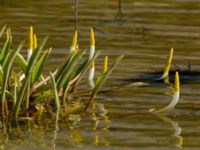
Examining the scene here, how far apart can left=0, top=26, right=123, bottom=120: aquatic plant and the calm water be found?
13 centimetres

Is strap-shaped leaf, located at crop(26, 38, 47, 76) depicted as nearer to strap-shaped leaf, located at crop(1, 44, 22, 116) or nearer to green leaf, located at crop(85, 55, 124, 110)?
strap-shaped leaf, located at crop(1, 44, 22, 116)

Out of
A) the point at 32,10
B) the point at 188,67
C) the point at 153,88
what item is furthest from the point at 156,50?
the point at 32,10

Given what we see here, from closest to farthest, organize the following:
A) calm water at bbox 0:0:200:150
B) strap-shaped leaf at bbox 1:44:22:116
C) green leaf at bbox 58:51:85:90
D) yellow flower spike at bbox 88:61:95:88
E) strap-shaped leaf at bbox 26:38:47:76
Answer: calm water at bbox 0:0:200:150
strap-shaped leaf at bbox 1:44:22:116
strap-shaped leaf at bbox 26:38:47:76
green leaf at bbox 58:51:85:90
yellow flower spike at bbox 88:61:95:88

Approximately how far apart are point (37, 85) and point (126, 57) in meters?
2.03

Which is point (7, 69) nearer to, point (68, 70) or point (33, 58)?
point (33, 58)

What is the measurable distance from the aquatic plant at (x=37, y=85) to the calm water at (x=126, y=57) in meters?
0.13

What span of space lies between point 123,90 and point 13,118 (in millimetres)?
1269

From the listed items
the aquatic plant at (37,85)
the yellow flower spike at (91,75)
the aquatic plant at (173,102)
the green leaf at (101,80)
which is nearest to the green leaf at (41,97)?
the aquatic plant at (37,85)

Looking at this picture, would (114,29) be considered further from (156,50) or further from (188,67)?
(188,67)

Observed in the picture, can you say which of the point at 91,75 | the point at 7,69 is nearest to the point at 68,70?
the point at 7,69

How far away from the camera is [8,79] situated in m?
6.62

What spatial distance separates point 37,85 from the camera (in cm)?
659

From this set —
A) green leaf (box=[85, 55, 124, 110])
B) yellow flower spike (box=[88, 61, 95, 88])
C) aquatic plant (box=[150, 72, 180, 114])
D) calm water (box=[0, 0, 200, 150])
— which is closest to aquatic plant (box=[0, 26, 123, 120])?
green leaf (box=[85, 55, 124, 110])

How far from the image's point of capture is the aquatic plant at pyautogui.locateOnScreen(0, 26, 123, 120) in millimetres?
6375
